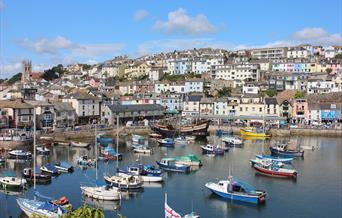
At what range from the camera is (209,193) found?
2342cm

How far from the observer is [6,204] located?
20.9m

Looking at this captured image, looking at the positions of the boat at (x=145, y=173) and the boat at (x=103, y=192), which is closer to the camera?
the boat at (x=103, y=192)

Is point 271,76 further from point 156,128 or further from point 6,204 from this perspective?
point 6,204

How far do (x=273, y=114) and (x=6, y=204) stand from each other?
40.4 meters

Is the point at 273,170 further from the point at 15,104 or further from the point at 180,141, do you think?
the point at 15,104

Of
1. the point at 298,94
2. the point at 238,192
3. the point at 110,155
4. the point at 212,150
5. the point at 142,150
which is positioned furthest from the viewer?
the point at 298,94

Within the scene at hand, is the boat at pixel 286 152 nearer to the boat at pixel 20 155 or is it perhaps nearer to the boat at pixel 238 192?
the boat at pixel 238 192

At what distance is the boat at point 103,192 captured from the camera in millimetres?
21438

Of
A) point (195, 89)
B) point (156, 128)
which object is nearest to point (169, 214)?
point (156, 128)

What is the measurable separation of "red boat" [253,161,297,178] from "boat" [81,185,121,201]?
1053cm

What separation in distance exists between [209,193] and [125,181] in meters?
4.45

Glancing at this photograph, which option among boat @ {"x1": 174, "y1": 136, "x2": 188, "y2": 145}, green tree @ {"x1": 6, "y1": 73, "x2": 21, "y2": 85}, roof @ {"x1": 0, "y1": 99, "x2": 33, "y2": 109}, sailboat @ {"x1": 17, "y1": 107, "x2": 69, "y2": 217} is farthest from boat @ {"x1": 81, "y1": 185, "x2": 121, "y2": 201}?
green tree @ {"x1": 6, "y1": 73, "x2": 21, "y2": 85}

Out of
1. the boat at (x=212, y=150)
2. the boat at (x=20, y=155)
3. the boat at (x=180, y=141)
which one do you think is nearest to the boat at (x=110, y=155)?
the boat at (x=20, y=155)

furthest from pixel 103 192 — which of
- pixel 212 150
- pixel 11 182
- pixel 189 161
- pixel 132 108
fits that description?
pixel 132 108
